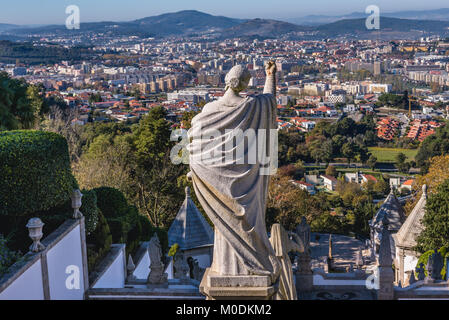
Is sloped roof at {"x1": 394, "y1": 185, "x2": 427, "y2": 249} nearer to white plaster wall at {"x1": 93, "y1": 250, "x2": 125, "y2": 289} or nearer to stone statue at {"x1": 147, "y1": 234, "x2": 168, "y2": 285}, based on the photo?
white plaster wall at {"x1": 93, "y1": 250, "x2": 125, "y2": 289}

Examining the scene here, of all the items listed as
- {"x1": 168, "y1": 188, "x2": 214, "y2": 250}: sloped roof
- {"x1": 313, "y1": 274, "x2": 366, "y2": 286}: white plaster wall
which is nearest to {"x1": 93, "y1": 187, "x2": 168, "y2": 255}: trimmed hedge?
{"x1": 168, "y1": 188, "x2": 214, "y2": 250}: sloped roof

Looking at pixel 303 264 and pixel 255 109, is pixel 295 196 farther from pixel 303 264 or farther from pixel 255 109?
pixel 255 109

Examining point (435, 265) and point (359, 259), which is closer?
point (435, 265)

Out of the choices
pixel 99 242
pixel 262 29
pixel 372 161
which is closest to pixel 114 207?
pixel 99 242

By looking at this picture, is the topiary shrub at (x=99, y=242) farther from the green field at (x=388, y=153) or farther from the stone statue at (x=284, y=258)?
the green field at (x=388, y=153)

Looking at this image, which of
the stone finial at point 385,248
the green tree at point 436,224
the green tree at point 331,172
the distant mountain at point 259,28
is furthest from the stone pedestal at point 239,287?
the distant mountain at point 259,28

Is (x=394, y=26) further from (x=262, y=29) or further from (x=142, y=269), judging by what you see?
(x=142, y=269)
